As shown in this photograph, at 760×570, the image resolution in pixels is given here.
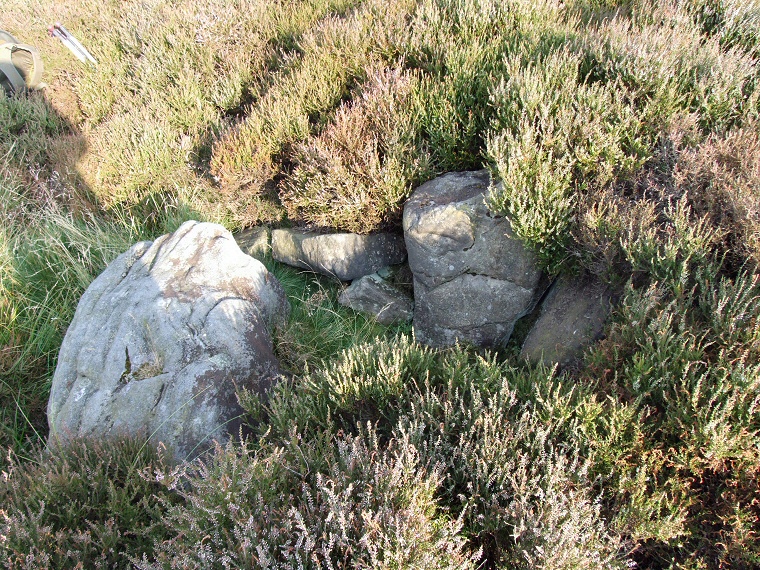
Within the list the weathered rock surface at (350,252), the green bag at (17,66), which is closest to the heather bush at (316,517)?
the weathered rock surface at (350,252)

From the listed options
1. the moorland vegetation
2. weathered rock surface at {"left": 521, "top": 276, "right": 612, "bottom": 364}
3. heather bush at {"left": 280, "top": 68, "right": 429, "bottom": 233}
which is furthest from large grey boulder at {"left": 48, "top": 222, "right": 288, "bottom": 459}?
weathered rock surface at {"left": 521, "top": 276, "right": 612, "bottom": 364}

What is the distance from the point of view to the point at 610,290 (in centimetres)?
342

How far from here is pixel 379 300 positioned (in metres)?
4.46

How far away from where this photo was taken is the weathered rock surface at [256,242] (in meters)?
4.91

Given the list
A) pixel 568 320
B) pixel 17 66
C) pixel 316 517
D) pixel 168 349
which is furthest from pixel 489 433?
pixel 17 66

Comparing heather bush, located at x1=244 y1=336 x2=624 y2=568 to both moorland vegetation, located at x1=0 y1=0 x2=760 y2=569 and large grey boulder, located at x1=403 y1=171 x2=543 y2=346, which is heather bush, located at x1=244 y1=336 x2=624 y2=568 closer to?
moorland vegetation, located at x1=0 y1=0 x2=760 y2=569

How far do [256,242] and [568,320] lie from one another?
9.66 feet

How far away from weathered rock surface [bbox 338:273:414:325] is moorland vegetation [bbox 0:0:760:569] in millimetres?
122

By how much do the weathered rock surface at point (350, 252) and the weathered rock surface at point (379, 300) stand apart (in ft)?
0.40

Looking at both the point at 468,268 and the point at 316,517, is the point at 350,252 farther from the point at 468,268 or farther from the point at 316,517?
the point at 316,517

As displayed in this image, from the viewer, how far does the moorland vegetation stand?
2.36m

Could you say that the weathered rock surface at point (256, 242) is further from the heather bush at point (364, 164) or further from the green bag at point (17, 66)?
the green bag at point (17, 66)

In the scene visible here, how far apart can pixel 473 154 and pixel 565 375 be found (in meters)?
2.15

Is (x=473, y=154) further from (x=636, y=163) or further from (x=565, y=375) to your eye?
(x=565, y=375)
